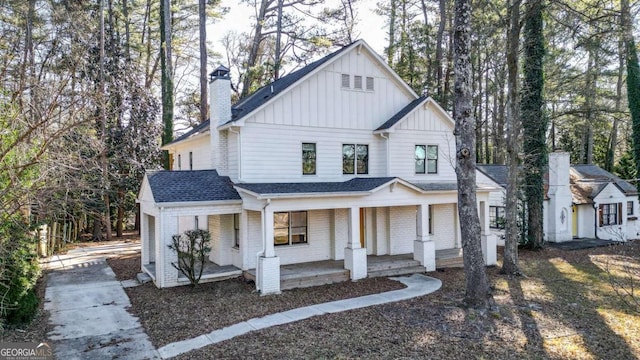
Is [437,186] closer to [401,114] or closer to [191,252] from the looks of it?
[401,114]

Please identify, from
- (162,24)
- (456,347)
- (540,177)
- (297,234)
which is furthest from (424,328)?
(162,24)

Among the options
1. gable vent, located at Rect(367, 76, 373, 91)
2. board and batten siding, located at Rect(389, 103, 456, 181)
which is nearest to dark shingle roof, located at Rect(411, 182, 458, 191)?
board and batten siding, located at Rect(389, 103, 456, 181)

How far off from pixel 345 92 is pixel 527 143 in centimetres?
919

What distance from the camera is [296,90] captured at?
13.8 metres

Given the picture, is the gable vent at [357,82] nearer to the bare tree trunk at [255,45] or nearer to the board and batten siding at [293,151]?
the board and batten siding at [293,151]

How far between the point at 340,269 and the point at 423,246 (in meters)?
3.17

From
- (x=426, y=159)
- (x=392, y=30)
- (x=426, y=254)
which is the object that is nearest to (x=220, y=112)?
(x=426, y=159)

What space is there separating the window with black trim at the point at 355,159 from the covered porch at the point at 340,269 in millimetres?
3316

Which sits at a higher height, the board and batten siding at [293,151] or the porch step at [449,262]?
the board and batten siding at [293,151]

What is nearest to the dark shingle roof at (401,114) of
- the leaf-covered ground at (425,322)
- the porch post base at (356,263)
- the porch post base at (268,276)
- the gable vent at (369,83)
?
the gable vent at (369,83)

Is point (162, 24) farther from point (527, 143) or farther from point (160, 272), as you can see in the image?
point (527, 143)

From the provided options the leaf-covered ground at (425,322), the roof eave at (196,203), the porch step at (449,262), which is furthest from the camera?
the porch step at (449,262)

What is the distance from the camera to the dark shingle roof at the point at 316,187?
11969 mm

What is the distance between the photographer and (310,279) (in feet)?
39.8
